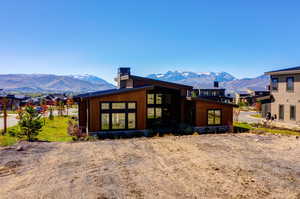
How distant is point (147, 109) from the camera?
21703 millimetres

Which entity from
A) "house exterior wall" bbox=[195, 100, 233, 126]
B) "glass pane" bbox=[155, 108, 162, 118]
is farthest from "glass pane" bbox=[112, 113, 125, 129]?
"house exterior wall" bbox=[195, 100, 233, 126]

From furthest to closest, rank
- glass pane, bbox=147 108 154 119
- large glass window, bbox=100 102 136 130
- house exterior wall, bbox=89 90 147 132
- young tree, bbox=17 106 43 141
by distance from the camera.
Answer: glass pane, bbox=147 108 154 119 < large glass window, bbox=100 102 136 130 < house exterior wall, bbox=89 90 147 132 < young tree, bbox=17 106 43 141

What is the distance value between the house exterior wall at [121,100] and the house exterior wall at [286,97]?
18.2 m

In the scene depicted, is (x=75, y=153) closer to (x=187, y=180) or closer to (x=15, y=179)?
(x=15, y=179)

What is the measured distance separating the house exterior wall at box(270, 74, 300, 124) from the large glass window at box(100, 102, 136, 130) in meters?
19.1

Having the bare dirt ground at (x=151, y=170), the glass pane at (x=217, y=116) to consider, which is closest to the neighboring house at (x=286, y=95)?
the glass pane at (x=217, y=116)

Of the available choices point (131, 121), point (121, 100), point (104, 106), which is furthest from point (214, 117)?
point (104, 106)

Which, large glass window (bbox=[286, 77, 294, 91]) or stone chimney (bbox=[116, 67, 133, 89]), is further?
large glass window (bbox=[286, 77, 294, 91])

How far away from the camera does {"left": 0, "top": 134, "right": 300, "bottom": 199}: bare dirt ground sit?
7754mm

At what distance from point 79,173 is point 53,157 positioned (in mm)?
3313

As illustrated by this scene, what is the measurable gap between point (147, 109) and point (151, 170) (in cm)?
1202

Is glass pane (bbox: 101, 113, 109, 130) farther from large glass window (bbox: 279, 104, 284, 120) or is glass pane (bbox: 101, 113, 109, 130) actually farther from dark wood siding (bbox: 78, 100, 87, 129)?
large glass window (bbox: 279, 104, 284, 120)

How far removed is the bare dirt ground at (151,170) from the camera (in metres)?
A: 7.75

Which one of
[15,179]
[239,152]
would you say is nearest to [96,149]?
[15,179]
